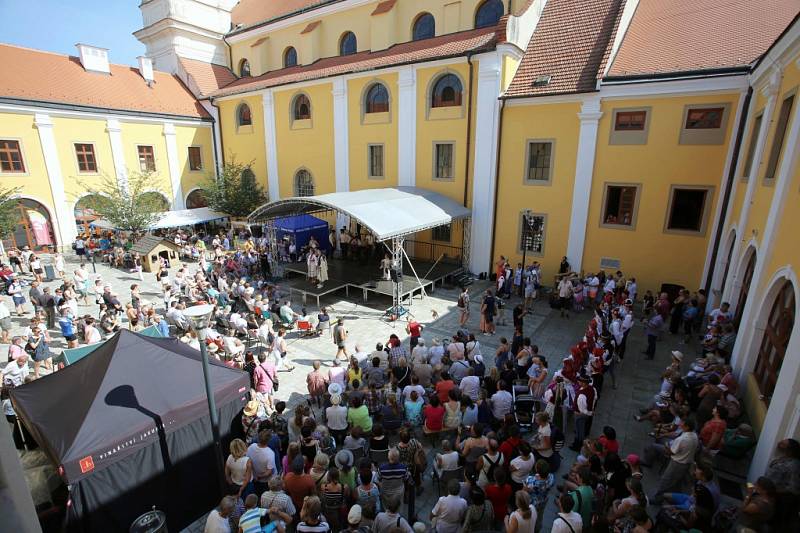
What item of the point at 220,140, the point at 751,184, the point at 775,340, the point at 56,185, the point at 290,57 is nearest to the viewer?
the point at 775,340

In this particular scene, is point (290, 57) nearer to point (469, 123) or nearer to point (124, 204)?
point (124, 204)

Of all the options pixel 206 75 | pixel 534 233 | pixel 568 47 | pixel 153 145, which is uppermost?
pixel 206 75

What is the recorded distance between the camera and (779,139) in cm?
895

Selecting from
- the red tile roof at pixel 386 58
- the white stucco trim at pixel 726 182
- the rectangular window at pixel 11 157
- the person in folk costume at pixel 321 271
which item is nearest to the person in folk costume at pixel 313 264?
the person in folk costume at pixel 321 271

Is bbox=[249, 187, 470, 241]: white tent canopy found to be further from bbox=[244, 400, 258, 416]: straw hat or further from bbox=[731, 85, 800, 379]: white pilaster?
bbox=[731, 85, 800, 379]: white pilaster

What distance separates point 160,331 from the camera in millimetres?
11031

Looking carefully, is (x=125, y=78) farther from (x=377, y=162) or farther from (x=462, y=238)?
(x=462, y=238)

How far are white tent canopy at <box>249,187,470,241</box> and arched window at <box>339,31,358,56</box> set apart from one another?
10.3 meters

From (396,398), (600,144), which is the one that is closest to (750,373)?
(396,398)

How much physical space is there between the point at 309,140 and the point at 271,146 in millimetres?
3334

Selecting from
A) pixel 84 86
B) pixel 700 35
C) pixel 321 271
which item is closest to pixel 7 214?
pixel 84 86

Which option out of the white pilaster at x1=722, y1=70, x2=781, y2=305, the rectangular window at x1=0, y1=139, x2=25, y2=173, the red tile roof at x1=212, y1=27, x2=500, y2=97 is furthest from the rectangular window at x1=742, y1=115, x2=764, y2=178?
the rectangular window at x1=0, y1=139, x2=25, y2=173

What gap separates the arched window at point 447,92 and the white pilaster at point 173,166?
17.6 meters

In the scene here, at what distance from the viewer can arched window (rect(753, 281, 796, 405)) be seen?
6.73 m
